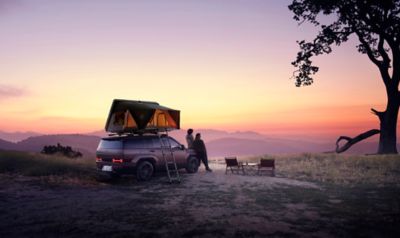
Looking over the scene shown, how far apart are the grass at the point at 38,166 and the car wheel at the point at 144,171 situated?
269 cm

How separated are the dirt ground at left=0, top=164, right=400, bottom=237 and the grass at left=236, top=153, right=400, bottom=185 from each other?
6.37ft

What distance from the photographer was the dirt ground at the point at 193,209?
22.6ft

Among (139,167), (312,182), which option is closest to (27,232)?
(139,167)

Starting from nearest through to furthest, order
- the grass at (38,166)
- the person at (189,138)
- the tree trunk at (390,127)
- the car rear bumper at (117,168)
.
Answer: the car rear bumper at (117,168)
the grass at (38,166)
the person at (189,138)
the tree trunk at (390,127)

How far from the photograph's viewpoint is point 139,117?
47.5 feet

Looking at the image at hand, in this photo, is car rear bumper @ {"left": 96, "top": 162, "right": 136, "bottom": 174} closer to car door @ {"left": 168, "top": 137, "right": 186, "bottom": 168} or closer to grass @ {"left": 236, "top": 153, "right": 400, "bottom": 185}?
car door @ {"left": 168, "top": 137, "right": 186, "bottom": 168}

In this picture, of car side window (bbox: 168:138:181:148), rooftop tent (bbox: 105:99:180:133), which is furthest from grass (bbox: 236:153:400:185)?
rooftop tent (bbox: 105:99:180:133)

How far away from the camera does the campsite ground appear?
6938 mm

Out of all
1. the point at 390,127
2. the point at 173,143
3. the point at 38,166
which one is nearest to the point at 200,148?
the point at 173,143

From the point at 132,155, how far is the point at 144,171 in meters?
1.03

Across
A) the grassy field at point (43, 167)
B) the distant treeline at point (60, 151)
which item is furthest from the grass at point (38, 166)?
the distant treeline at point (60, 151)

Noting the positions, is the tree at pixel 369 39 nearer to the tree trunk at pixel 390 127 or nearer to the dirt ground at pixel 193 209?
the tree trunk at pixel 390 127

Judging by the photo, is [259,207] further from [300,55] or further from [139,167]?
[300,55]

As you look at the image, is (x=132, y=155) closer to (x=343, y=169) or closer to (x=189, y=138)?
(x=189, y=138)
